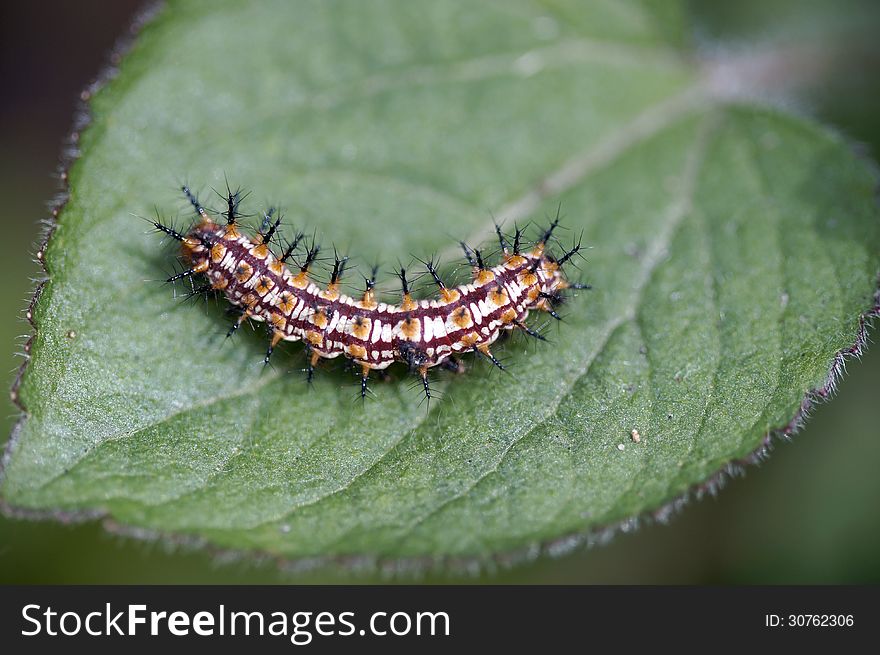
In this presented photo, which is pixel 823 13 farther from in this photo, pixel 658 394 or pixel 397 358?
pixel 397 358

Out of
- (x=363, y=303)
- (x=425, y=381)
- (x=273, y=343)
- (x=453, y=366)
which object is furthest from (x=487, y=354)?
(x=273, y=343)

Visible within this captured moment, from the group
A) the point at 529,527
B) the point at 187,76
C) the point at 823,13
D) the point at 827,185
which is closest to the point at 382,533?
the point at 529,527

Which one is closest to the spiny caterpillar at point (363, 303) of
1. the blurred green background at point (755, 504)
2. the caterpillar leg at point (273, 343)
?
the caterpillar leg at point (273, 343)

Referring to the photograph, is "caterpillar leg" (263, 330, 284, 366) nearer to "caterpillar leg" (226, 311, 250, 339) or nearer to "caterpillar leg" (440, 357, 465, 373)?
"caterpillar leg" (226, 311, 250, 339)

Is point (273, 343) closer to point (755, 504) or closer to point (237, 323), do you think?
point (237, 323)

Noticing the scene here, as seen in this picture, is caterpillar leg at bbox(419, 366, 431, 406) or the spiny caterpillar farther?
the spiny caterpillar

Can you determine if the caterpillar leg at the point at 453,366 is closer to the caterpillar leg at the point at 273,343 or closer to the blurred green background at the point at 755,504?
the caterpillar leg at the point at 273,343

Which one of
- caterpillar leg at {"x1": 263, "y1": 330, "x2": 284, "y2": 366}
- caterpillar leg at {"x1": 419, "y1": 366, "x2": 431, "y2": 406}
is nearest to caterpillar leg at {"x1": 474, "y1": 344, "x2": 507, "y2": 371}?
caterpillar leg at {"x1": 419, "y1": 366, "x2": 431, "y2": 406}

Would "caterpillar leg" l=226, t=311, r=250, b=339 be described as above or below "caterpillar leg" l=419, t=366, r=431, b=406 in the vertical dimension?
above
